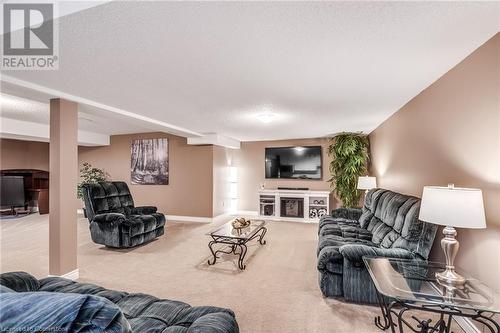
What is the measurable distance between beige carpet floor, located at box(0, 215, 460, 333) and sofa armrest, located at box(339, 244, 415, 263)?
492 mm

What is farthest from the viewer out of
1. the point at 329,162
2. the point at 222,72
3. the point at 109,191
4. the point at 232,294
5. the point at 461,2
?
the point at 329,162

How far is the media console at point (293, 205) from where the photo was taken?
6.29 metres

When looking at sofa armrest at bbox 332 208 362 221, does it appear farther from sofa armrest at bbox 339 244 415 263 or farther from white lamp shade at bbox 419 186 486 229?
white lamp shade at bbox 419 186 486 229

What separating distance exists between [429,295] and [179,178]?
231 inches

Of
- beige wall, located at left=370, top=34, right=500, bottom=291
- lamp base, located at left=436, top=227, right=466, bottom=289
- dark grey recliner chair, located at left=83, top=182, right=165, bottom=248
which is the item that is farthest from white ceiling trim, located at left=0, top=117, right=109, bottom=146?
beige wall, located at left=370, top=34, right=500, bottom=291

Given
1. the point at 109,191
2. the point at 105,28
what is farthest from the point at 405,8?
the point at 109,191

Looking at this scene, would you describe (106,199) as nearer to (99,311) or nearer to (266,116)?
(266,116)

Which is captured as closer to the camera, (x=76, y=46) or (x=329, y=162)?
(x=76, y=46)

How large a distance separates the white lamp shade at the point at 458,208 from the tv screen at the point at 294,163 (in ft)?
16.0

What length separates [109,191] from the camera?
4.60 meters

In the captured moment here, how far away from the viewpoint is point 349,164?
555 centimetres

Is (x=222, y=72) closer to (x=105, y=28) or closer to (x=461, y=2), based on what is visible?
(x=105, y=28)

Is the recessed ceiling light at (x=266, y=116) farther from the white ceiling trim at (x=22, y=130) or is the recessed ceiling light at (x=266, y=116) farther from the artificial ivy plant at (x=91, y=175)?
the artificial ivy plant at (x=91, y=175)

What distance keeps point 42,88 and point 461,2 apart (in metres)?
3.78
